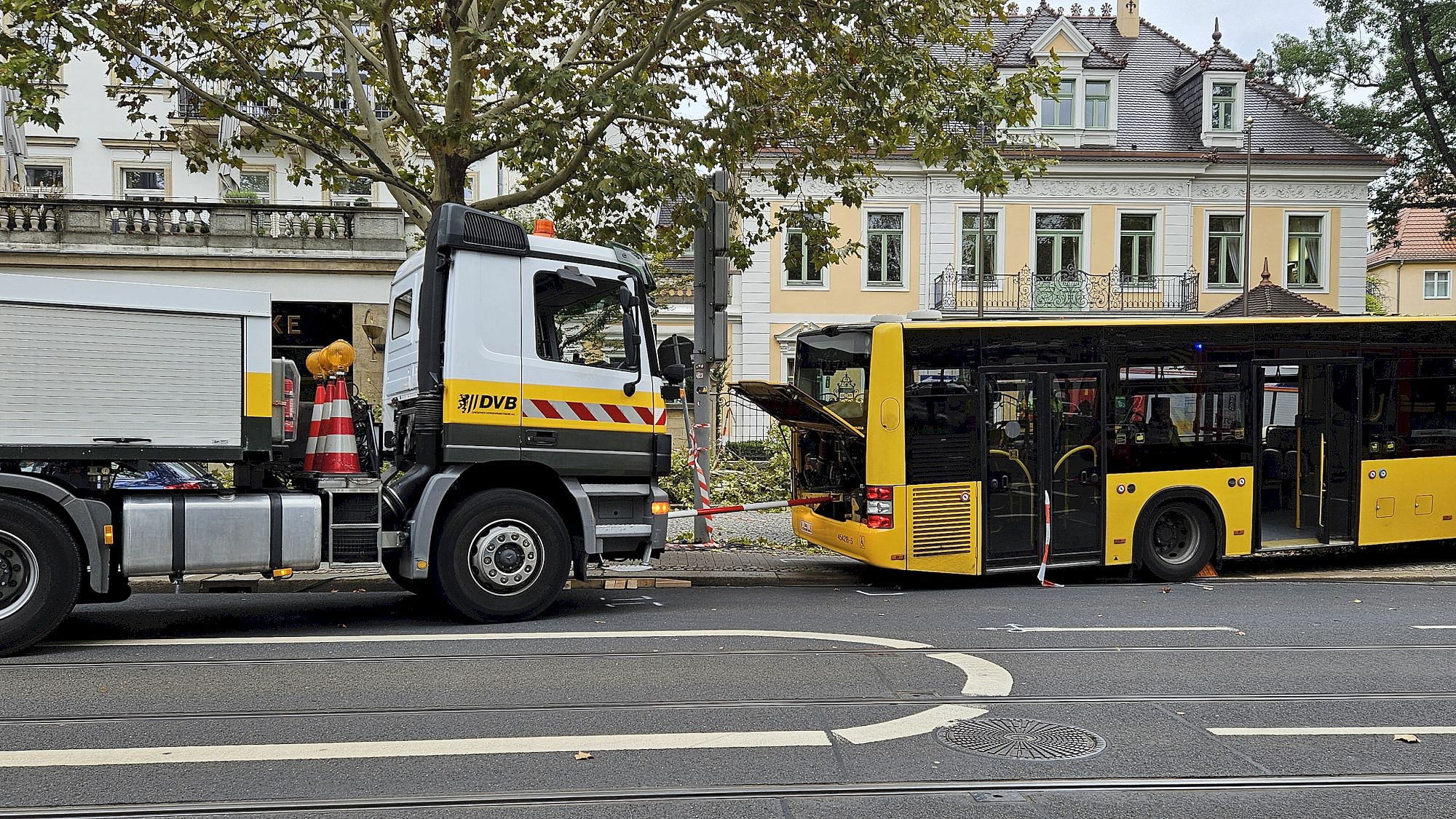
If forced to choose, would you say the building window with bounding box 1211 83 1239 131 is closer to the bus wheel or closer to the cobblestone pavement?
the cobblestone pavement

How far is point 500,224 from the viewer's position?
28.1 ft

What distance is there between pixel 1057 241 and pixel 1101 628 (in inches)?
932

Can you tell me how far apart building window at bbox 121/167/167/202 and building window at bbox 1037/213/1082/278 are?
23.2m

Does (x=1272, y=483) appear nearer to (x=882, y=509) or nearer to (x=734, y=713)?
(x=882, y=509)

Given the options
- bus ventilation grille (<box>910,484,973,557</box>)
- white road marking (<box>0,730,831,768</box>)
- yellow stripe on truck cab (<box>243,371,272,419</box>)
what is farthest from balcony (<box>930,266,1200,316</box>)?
white road marking (<box>0,730,831,768</box>)

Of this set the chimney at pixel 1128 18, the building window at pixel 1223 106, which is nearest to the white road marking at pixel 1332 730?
the building window at pixel 1223 106

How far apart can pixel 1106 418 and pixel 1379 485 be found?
341 cm

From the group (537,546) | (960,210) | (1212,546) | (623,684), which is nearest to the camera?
(623,684)

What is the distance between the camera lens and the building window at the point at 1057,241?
30.3 meters

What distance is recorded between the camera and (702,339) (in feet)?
38.0

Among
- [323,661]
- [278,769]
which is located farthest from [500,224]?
[278,769]

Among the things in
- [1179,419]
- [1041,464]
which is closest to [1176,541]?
[1179,419]

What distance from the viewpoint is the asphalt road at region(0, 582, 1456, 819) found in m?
4.56

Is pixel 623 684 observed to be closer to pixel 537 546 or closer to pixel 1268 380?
pixel 537 546
